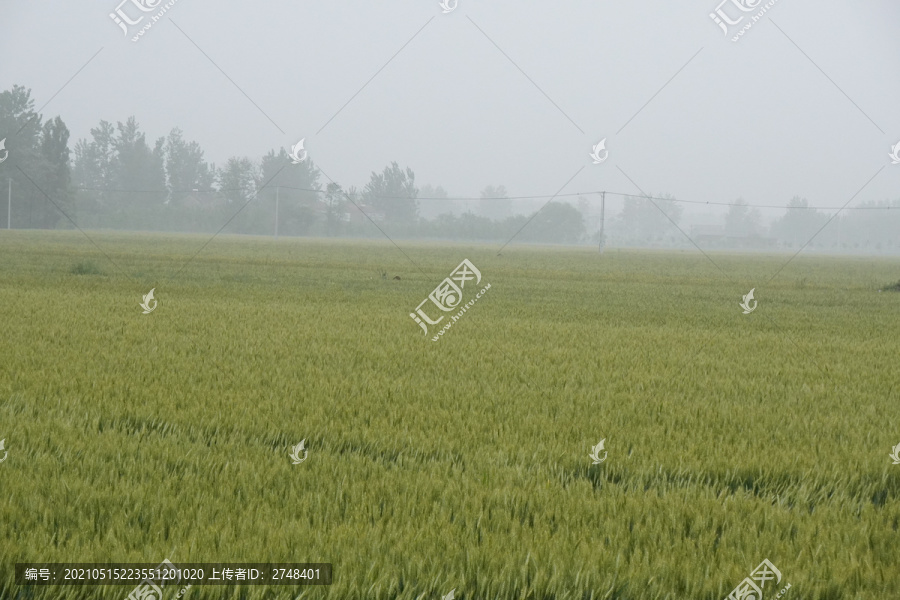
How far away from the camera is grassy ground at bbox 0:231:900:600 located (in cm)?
260

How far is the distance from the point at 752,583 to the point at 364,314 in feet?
26.8

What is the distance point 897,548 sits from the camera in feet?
9.59

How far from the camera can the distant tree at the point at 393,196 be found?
10219 cm

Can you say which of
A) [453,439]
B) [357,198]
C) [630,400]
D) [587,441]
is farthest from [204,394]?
[357,198]

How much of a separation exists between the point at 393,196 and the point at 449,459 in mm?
100256

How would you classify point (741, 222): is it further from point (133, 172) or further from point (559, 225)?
point (133, 172)

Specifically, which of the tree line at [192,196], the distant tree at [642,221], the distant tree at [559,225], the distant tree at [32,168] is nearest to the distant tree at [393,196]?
the tree line at [192,196]

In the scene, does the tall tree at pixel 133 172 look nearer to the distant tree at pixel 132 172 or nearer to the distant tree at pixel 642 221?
the distant tree at pixel 132 172

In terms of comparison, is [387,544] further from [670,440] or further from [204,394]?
[204,394]

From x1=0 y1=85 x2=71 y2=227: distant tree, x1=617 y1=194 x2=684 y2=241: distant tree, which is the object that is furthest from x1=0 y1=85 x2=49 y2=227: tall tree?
x1=617 y1=194 x2=684 y2=241: distant tree

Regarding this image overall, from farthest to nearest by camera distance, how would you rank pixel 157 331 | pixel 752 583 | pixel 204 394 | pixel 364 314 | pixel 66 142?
pixel 66 142
pixel 364 314
pixel 157 331
pixel 204 394
pixel 752 583

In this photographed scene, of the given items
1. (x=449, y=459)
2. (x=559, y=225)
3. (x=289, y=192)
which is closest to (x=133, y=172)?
(x=289, y=192)

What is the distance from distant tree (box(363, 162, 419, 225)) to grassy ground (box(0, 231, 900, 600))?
9435cm

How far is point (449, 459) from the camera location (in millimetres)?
3785
